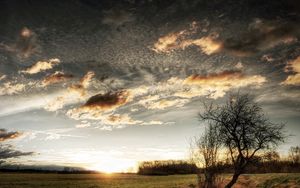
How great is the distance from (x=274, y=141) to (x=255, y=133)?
174cm

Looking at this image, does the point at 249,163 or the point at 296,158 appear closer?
the point at 249,163

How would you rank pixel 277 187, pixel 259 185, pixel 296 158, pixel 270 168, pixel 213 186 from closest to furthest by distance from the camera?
1. pixel 213 186
2. pixel 277 187
3. pixel 259 185
4. pixel 270 168
5. pixel 296 158

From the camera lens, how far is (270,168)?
8812cm

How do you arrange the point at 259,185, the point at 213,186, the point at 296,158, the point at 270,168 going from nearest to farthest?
the point at 213,186 → the point at 259,185 → the point at 270,168 → the point at 296,158

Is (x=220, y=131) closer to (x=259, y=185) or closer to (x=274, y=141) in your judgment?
(x=274, y=141)

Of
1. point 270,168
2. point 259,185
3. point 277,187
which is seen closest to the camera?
point 277,187

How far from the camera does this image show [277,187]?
35.4m

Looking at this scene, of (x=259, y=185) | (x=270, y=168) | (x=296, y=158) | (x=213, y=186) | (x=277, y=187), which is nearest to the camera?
(x=213, y=186)

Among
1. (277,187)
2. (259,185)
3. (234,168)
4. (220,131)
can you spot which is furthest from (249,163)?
(259,185)

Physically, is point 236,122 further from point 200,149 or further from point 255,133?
point 200,149

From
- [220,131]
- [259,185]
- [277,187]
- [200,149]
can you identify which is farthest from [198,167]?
[259,185]

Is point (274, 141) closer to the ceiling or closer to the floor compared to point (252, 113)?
closer to the floor

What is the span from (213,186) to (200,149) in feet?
10.6

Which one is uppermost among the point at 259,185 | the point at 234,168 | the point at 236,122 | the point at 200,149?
the point at 236,122
